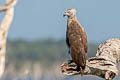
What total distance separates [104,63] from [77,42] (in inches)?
44.7

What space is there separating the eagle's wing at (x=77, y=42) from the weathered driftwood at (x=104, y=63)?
29 centimetres

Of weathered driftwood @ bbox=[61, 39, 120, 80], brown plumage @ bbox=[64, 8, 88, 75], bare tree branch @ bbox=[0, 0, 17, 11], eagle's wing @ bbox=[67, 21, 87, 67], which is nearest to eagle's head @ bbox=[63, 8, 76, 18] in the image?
brown plumage @ bbox=[64, 8, 88, 75]

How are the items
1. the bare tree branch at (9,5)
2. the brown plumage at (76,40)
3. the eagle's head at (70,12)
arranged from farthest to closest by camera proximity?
1. the eagle's head at (70,12)
2. the bare tree branch at (9,5)
3. the brown plumage at (76,40)

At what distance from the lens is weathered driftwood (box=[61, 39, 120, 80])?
251 inches

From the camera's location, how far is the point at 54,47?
44.0 m

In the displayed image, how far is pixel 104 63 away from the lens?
252 inches

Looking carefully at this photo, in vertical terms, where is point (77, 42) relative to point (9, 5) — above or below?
below

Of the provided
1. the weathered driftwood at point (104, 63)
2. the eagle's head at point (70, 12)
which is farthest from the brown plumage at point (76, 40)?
the weathered driftwood at point (104, 63)

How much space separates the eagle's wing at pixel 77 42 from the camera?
742cm

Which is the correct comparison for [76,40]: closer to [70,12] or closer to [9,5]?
[70,12]

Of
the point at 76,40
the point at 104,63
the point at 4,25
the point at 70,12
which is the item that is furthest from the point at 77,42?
the point at 104,63

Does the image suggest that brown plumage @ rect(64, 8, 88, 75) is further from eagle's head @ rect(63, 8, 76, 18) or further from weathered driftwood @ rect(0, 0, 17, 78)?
weathered driftwood @ rect(0, 0, 17, 78)

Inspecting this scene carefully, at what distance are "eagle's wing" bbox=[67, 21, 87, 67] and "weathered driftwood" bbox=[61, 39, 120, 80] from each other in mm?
291

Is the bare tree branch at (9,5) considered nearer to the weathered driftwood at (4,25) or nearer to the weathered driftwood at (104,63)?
the weathered driftwood at (4,25)
